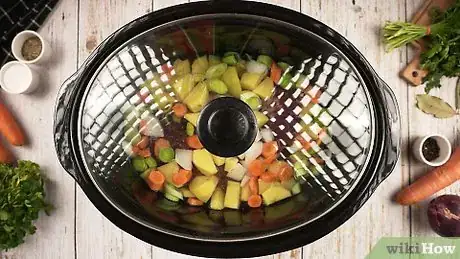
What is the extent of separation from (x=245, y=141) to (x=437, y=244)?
0.70 m

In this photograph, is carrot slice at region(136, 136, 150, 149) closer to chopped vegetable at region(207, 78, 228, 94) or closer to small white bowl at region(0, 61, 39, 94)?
chopped vegetable at region(207, 78, 228, 94)

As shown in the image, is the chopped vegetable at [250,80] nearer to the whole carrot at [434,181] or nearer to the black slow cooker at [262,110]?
the black slow cooker at [262,110]

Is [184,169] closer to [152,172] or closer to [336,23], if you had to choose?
[152,172]

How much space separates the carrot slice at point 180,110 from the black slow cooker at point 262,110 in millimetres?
14

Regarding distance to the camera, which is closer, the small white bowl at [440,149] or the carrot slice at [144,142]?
the carrot slice at [144,142]

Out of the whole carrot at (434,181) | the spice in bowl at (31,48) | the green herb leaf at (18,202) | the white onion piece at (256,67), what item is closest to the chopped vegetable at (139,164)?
the white onion piece at (256,67)

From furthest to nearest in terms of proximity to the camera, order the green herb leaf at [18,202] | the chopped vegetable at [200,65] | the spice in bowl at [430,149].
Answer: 1. the spice in bowl at [430,149]
2. the green herb leaf at [18,202]
3. the chopped vegetable at [200,65]

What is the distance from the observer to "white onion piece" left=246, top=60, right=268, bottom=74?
992 millimetres

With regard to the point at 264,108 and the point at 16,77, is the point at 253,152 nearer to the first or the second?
the point at 264,108

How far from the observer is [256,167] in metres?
0.97

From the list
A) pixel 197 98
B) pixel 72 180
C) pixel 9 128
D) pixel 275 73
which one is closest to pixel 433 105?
pixel 275 73

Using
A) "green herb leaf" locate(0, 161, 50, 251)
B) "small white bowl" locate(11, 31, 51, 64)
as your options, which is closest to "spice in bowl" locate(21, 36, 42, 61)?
"small white bowl" locate(11, 31, 51, 64)

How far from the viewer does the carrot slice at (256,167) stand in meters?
0.96

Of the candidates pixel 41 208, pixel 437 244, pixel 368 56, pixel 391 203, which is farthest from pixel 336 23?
pixel 41 208
